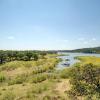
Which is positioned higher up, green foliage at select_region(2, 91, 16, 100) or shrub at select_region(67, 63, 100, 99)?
shrub at select_region(67, 63, 100, 99)

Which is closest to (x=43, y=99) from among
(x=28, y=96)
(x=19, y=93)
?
(x=28, y=96)

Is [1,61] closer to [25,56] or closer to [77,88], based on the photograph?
[25,56]

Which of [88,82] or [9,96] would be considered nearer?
[88,82]

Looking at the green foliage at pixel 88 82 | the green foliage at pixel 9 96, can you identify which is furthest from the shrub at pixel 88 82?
the green foliage at pixel 9 96

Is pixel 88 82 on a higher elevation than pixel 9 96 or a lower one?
higher

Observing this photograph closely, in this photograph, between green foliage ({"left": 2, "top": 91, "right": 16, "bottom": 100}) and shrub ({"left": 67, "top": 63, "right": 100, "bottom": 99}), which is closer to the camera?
shrub ({"left": 67, "top": 63, "right": 100, "bottom": 99})

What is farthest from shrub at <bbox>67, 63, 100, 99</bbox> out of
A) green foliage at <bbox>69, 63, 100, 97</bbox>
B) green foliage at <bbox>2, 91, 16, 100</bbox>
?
green foliage at <bbox>2, 91, 16, 100</bbox>

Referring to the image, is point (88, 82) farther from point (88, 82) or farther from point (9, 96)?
point (9, 96)

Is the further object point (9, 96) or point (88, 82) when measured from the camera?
point (9, 96)

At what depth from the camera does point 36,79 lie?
1231 inches

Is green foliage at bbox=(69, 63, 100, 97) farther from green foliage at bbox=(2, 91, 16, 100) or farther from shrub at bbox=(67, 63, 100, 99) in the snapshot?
green foliage at bbox=(2, 91, 16, 100)

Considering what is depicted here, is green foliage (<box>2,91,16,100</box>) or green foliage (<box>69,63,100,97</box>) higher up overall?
green foliage (<box>69,63,100,97</box>)

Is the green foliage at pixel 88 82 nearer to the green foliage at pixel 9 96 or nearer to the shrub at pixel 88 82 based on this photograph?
the shrub at pixel 88 82

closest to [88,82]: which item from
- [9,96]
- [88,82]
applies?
[88,82]
